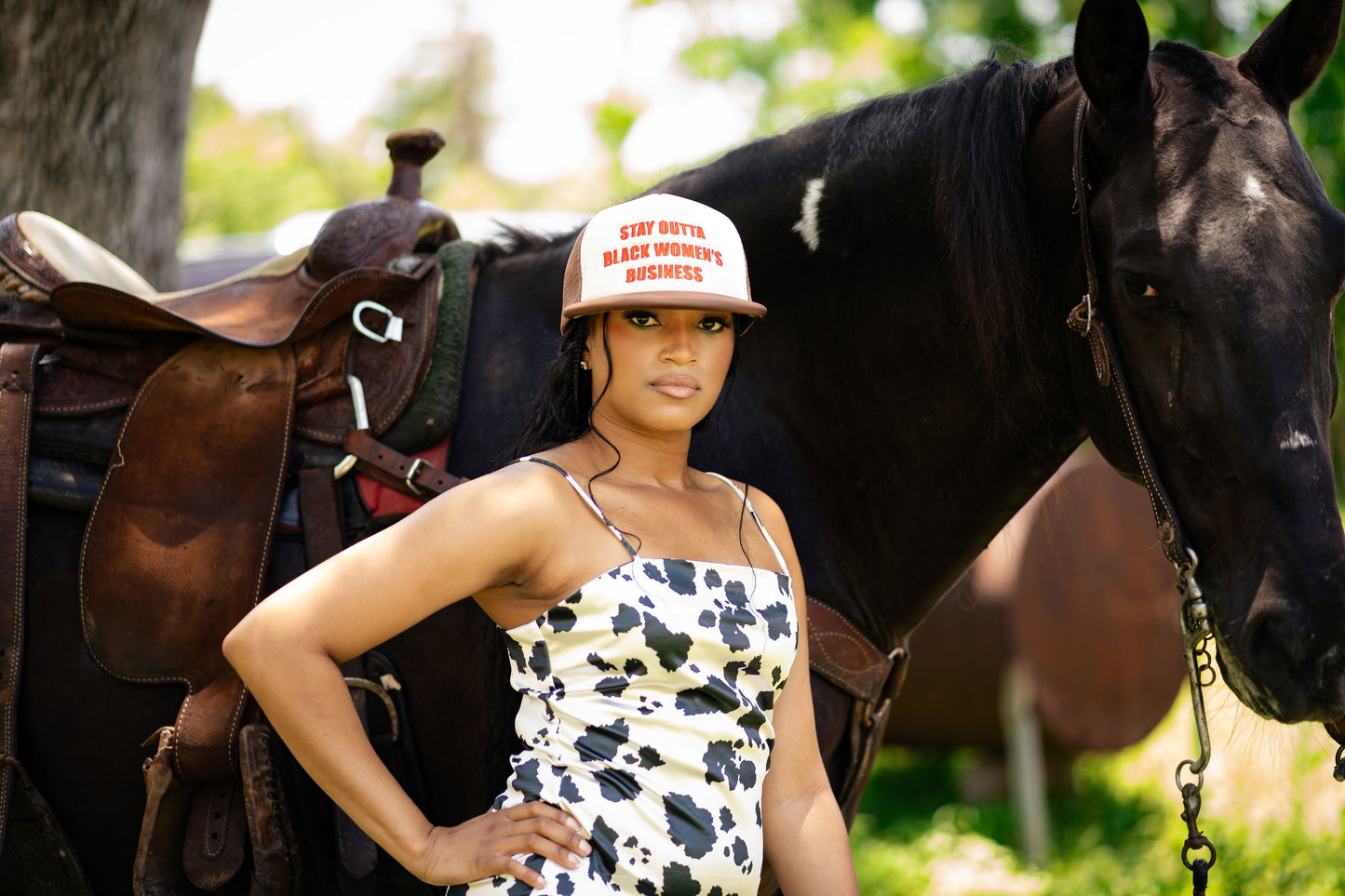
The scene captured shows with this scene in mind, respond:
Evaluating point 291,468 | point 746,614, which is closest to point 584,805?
Result: point 746,614

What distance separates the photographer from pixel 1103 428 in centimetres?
174

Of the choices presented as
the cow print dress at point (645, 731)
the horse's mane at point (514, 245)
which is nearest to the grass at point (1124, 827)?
the cow print dress at point (645, 731)

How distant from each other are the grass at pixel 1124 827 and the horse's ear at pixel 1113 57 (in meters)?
2.59

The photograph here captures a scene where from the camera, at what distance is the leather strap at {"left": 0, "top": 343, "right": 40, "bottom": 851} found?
6.08 ft

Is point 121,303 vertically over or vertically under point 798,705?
over

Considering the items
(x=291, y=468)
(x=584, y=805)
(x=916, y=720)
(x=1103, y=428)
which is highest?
(x=1103, y=428)

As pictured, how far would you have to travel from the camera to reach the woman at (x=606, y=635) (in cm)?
140

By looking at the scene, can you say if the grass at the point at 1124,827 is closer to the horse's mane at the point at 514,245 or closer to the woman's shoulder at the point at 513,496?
the horse's mane at the point at 514,245

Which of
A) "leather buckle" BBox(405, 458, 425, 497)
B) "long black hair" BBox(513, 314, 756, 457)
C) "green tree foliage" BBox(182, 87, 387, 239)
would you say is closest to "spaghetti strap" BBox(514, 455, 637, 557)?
"long black hair" BBox(513, 314, 756, 457)

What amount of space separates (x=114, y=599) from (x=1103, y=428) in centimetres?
180

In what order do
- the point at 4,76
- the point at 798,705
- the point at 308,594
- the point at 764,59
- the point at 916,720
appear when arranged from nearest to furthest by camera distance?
the point at 308,594 → the point at 798,705 → the point at 4,76 → the point at 916,720 → the point at 764,59

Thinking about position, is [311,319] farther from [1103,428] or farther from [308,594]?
[1103,428]

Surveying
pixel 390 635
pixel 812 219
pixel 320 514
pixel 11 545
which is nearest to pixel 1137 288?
pixel 812 219

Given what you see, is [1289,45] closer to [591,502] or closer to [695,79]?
Result: [591,502]
